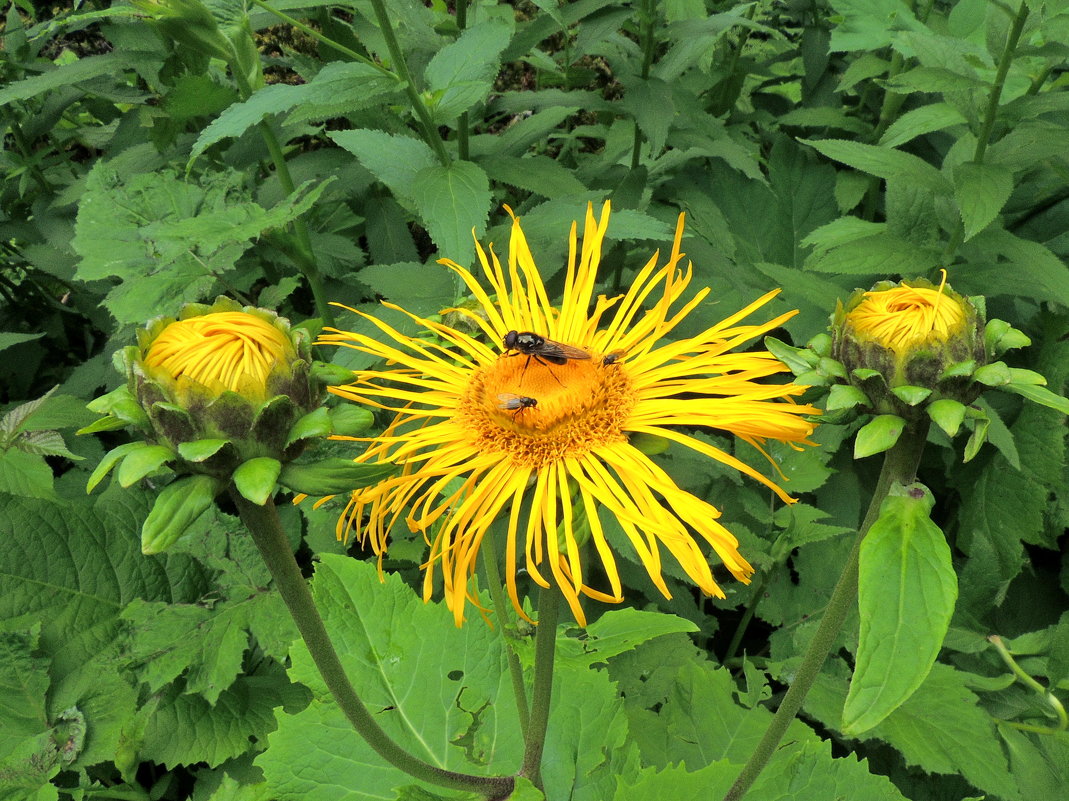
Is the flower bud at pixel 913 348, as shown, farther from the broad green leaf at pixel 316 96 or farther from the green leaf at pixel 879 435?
the broad green leaf at pixel 316 96

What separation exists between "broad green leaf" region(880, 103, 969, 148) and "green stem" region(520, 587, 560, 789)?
180 centimetres

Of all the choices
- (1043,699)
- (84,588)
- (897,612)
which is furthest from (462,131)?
(1043,699)

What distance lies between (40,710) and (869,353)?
201 centimetres

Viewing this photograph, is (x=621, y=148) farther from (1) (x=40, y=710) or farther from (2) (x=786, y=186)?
(1) (x=40, y=710)

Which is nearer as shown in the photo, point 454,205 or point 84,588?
point 454,205

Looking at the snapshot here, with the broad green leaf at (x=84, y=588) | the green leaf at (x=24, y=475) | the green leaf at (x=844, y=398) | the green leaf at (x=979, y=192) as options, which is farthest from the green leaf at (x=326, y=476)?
the green leaf at (x=979, y=192)

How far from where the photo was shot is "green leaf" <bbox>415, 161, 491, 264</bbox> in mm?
1759

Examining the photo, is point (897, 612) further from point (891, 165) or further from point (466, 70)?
point (891, 165)

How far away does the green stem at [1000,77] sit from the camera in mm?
1965

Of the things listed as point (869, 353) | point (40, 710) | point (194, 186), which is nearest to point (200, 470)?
point (869, 353)

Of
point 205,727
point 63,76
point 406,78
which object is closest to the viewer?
point 406,78

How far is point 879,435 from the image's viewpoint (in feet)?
A: 3.02

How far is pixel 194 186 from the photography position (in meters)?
2.41

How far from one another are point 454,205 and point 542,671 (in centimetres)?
109
